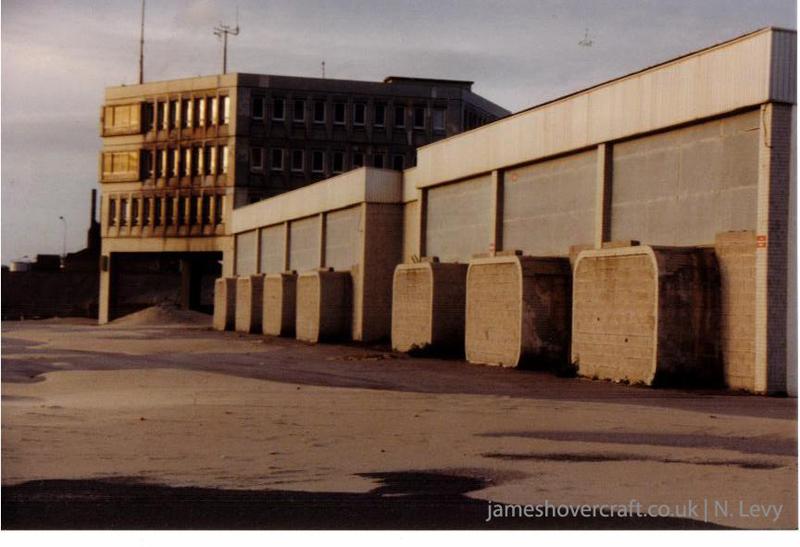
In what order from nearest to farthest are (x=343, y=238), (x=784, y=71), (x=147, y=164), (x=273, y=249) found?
(x=784, y=71)
(x=343, y=238)
(x=273, y=249)
(x=147, y=164)

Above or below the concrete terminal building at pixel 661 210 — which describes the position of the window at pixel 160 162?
above

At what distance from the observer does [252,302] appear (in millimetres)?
55000

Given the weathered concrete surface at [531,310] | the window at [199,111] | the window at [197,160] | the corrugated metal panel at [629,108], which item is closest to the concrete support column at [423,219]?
the corrugated metal panel at [629,108]

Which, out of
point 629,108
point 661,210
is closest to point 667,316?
point 661,210

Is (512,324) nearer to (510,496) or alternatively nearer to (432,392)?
Result: (432,392)

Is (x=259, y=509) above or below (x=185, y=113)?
below

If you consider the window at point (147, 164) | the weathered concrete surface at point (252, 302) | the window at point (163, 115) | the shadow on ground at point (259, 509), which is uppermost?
the window at point (163, 115)

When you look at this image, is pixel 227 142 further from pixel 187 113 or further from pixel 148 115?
pixel 148 115

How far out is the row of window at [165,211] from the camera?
249ft

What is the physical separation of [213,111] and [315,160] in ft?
24.1

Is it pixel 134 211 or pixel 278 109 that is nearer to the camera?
pixel 278 109

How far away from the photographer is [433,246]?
124 ft

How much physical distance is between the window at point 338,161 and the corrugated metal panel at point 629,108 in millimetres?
40859

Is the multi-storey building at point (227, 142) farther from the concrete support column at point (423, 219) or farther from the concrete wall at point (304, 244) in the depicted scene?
the concrete support column at point (423, 219)
